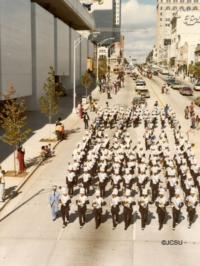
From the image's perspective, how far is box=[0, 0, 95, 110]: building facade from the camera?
4094cm

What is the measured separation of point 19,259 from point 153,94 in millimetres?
60584

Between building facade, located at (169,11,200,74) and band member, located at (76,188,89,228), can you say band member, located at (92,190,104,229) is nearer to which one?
band member, located at (76,188,89,228)

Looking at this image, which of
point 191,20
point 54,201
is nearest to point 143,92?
point 54,201

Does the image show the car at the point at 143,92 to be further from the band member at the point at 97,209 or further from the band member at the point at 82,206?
the band member at the point at 97,209

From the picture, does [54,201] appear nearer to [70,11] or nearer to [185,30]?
[70,11]

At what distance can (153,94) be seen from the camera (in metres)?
74.3

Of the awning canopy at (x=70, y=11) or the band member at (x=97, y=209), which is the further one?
the awning canopy at (x=70, y=11)

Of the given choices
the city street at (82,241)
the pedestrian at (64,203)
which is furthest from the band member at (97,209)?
the pedestrian at (64,203)

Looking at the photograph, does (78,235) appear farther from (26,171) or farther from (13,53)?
(13,53)

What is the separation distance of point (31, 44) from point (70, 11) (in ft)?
89.8

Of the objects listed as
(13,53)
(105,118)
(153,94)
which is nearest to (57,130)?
(105,118)

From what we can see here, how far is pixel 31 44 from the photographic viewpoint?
1983 inches

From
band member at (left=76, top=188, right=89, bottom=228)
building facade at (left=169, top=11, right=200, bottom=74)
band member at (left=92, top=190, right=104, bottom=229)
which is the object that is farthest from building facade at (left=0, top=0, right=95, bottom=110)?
building facade at (left=169, top=11, right=200, bottom=74)

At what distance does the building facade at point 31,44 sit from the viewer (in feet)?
134
